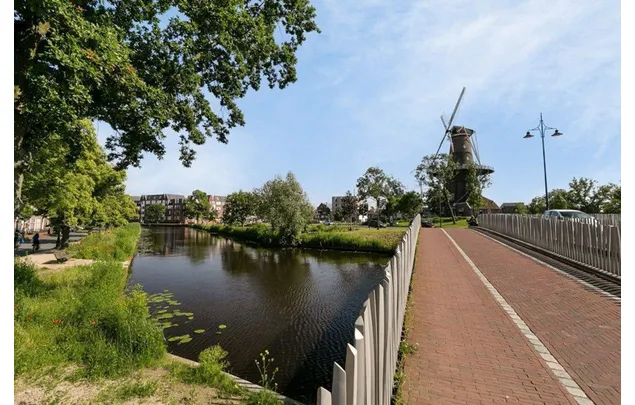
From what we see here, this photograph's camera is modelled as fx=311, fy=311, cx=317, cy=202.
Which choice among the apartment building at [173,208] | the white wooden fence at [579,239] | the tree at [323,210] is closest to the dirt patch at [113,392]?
the white wooden fence at [579,239]

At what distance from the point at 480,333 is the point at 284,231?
1306 inches

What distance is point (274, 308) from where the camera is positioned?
13.6 m

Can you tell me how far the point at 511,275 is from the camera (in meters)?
10.2

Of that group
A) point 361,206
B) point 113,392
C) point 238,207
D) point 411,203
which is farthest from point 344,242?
point 238,207

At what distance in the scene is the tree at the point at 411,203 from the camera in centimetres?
5704

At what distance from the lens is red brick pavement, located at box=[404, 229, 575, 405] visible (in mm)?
3857

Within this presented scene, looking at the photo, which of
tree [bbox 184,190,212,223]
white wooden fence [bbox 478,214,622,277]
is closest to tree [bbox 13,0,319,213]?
white wooden fence [bbox 478,214,622,277]

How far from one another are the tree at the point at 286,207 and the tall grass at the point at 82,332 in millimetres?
26420

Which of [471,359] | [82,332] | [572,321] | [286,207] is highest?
[286,207]

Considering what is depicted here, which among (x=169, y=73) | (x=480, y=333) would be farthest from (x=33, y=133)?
(x=480, y=333)

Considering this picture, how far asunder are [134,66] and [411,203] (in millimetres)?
53753

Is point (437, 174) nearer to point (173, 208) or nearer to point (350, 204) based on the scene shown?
point (350, 204)

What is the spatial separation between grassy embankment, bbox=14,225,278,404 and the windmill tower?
5525cm

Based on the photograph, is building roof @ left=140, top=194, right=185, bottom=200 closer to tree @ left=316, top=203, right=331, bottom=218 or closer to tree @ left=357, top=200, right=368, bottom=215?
tree @ left=316, top=203, right=331, bottom=218
